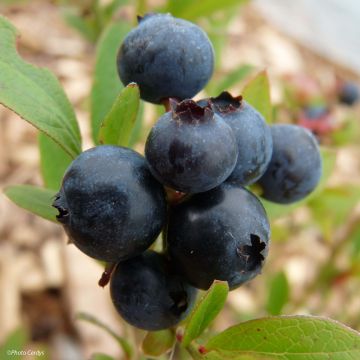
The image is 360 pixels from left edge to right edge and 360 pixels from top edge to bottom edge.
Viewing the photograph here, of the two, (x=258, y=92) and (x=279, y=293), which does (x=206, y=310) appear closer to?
(x=258, y=92)

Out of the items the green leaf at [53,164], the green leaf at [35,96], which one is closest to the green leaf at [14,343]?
the green leaf at [53,164]

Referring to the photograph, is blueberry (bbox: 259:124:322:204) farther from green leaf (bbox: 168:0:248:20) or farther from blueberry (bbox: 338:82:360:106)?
blueberry (bbox: 338:82:360:106)

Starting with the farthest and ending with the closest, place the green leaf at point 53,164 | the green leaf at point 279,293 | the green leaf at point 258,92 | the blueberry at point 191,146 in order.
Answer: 1. the green leaf at point 279,293
2. the green leaf at point 53,164
3. the green leaf at point 258,92
4. the blueberry at point 191,146

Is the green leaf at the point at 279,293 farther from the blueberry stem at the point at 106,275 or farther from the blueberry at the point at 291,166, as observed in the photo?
the blueberry stem at the point at 106,275

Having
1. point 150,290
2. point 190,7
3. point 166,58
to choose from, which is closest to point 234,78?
point 190,7

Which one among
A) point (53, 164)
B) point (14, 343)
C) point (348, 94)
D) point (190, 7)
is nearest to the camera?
point (53, 164)

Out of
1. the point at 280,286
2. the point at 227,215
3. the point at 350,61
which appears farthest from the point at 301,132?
the point at 350,61

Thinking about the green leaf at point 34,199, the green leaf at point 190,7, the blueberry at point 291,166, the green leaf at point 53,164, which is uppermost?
the blueberry at point 291,166
